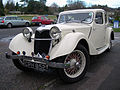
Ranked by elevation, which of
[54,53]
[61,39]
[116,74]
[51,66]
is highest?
[61,39]

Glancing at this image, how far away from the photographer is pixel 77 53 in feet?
12.0

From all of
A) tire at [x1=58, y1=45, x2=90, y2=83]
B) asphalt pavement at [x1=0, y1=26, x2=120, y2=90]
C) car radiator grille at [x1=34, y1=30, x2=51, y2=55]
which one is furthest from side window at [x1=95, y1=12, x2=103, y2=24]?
car radiator grille at [x1=34, y1=30, x2=51, y2=55]

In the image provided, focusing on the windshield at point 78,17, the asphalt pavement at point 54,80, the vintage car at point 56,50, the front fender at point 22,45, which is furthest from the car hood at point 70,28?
the asphalt pavement at point 54,80

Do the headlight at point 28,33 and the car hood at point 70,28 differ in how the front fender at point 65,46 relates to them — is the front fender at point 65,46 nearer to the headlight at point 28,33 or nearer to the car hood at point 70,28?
the car hood at point 70,28

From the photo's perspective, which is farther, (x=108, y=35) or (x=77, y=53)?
(x=108, y=35)

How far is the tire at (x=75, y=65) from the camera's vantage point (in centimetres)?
334

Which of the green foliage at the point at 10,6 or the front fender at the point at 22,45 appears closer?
the front fender at the point at 22,45

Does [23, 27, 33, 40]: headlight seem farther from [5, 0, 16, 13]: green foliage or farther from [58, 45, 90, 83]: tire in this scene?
[5, 0, 16, 13]: green foliage

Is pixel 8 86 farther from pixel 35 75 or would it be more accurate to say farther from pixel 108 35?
pixel 108 35

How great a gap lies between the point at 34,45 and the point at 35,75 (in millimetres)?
892

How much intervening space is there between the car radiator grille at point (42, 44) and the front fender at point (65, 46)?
0.19 metres

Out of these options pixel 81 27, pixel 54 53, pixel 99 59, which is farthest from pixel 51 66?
pixel 99 59

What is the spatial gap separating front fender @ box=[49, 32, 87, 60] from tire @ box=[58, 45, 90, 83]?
177mm

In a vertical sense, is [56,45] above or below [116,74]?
above
